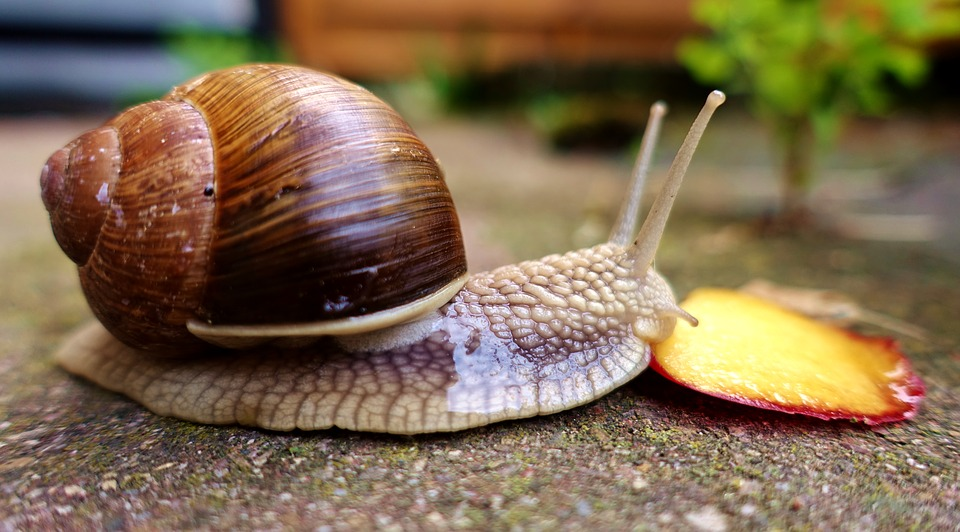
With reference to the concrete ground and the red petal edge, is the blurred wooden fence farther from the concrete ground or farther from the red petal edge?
the red petal edge

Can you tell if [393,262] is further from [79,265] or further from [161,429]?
[79,265]

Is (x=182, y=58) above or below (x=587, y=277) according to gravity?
above

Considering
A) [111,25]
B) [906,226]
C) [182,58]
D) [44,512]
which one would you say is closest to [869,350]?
[906,226]

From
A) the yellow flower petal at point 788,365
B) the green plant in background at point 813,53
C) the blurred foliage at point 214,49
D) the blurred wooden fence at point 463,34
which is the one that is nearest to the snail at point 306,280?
the yellow flower petal at point 788,365

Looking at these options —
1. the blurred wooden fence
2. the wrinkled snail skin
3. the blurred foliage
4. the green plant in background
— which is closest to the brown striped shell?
the wrinkled snail skin

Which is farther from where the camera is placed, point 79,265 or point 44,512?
point 79,265

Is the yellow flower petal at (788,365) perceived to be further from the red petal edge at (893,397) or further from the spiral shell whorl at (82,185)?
the spiral shell whorl at (82,185)
